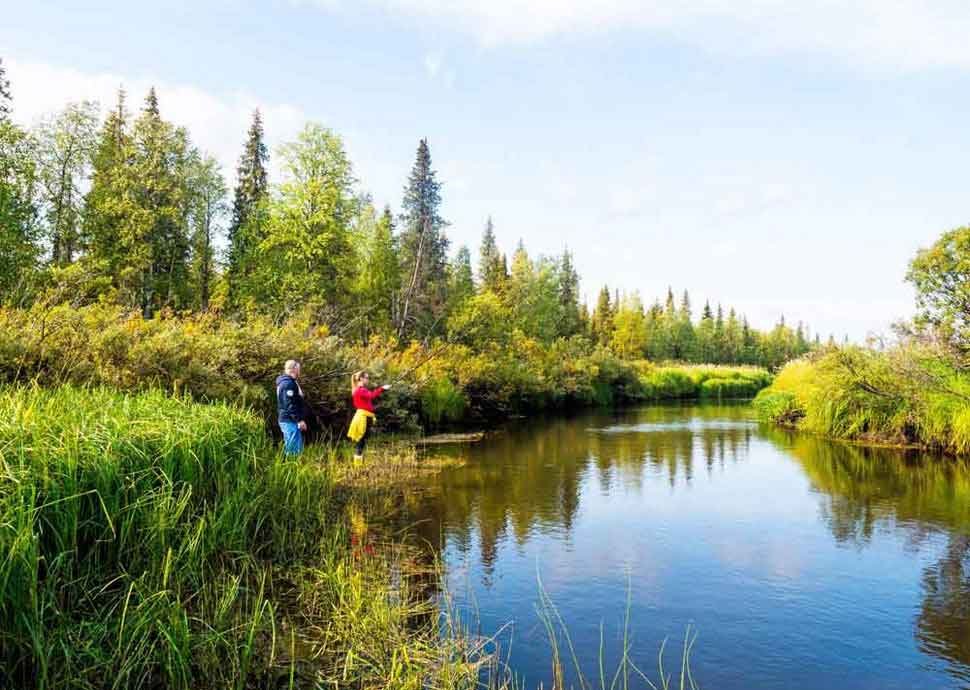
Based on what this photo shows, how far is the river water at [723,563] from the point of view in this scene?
662 centimetres

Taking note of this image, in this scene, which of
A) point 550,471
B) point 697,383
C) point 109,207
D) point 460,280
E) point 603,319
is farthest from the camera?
point 603,319

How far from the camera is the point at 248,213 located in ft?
158

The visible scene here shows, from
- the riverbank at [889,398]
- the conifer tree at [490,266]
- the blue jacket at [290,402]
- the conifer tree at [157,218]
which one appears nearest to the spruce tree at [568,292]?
the conifer tree at [490,266]

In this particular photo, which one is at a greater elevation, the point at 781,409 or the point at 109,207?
the point at 109,207

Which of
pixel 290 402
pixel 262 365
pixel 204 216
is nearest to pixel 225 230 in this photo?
pixel 204 216

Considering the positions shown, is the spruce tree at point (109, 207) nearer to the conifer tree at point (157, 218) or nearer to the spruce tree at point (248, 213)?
the conifer tree at point (157, 218)

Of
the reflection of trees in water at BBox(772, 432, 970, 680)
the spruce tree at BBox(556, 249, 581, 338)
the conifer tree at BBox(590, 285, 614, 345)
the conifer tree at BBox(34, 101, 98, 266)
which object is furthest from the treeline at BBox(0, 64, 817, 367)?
the conifer tree at BBox(590, 285, 614, 345)

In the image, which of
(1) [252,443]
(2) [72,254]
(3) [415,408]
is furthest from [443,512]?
(2) [72,254]

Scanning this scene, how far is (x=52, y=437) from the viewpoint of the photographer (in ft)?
19.2

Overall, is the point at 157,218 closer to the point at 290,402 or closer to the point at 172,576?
the point at 290,402

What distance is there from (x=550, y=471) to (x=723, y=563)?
24.9ft

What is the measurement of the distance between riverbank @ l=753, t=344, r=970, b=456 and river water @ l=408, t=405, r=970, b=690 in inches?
88.3

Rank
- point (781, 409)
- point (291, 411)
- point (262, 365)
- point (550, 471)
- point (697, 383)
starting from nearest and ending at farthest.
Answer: point (291, 411), point (550, 471), point (262, 365), point (781, 409), point (697, 383)

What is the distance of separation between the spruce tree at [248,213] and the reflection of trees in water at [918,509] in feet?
112
